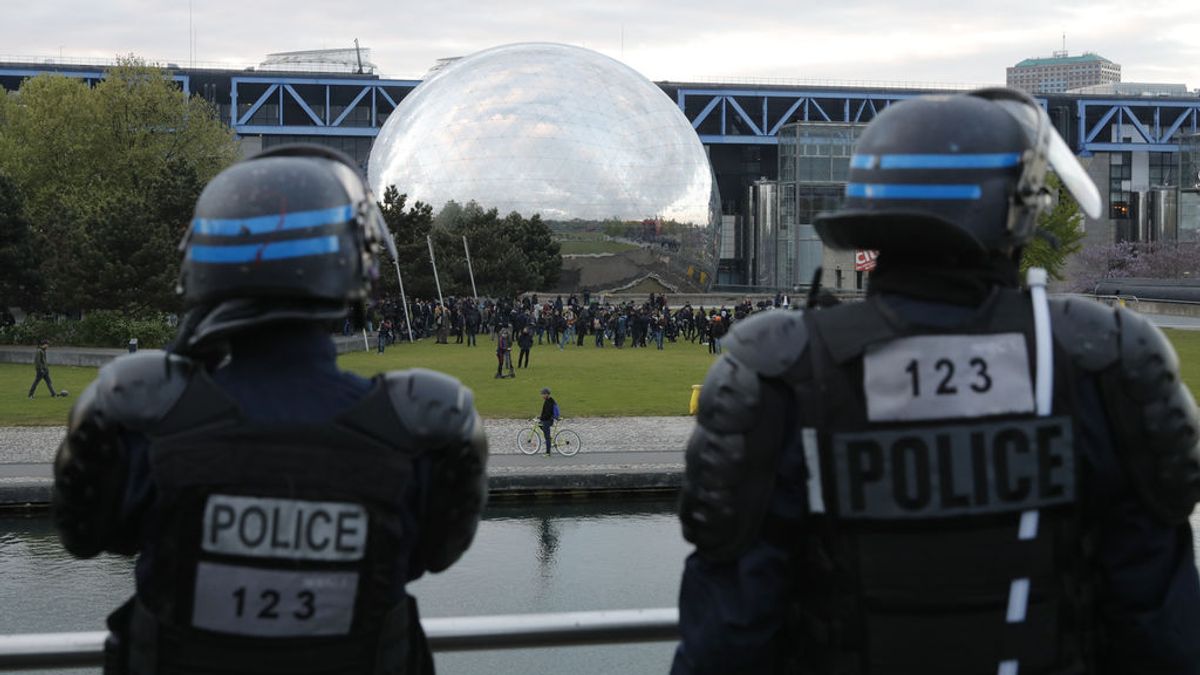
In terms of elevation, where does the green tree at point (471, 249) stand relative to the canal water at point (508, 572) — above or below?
above

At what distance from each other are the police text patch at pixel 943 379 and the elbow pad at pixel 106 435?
3.78 ft

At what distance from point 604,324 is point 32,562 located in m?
33.4

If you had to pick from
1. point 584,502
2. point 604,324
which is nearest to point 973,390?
point 584,502

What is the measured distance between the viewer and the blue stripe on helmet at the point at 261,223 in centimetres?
242

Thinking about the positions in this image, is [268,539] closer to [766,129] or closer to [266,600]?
[266,600]

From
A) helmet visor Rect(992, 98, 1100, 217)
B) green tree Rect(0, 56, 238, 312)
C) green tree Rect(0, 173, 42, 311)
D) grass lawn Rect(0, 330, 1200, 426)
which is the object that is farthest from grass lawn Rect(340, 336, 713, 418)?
helmet visor Rect(992, 98, 1100, 217)

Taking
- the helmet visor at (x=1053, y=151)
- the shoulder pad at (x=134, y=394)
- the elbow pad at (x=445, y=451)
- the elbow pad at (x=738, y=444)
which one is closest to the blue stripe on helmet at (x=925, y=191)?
the helmet visor at (x=1053, y=151)

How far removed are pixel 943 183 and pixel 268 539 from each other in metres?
1.26

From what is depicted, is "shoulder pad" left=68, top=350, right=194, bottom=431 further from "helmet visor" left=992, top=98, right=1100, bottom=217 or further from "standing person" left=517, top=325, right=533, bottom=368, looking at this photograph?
"standing person" left=517, top=325, right=533, bottom=368

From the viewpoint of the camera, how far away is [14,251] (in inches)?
1529

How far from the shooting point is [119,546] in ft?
8.16

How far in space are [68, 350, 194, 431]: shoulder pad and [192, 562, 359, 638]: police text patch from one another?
27 centimetres

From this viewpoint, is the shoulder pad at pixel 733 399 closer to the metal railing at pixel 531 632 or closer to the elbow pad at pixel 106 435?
the metal railing at pixel 531 632

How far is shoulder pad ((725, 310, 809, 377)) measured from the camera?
2270 mm
